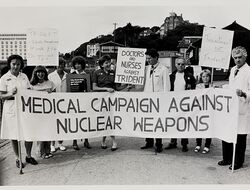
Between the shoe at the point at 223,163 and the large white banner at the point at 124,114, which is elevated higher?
the large white banner at the point at 124,114

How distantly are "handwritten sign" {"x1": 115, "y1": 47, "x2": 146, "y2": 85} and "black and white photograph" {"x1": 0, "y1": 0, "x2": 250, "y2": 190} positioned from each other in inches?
0.8

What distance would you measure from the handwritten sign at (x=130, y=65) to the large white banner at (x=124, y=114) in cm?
45

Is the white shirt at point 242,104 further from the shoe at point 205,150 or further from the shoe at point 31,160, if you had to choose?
the shoe at point 31,160

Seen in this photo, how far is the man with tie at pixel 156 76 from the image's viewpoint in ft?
17.8

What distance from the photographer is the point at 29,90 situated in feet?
15.5

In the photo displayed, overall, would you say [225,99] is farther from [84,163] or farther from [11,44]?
[11,44]

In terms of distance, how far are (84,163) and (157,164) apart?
1.27 meters

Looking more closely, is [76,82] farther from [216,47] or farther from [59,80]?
[216,47]

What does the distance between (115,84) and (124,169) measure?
1.74m

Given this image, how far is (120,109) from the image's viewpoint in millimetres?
5234

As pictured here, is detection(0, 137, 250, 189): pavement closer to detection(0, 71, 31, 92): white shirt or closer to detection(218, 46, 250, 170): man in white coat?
detection(218, 46, 250, 170): man in white coat

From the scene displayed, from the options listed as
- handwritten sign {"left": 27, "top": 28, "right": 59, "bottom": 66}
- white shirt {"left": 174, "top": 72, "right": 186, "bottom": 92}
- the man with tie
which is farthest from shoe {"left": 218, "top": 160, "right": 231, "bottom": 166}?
handwritten sign {"left": 27, "top": 28, "right": 59, "bottom": 66}

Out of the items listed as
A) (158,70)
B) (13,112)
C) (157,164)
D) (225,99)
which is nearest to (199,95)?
(225,99)

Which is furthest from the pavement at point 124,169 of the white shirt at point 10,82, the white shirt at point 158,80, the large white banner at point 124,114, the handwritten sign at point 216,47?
the handwritten sign at point 216,47
